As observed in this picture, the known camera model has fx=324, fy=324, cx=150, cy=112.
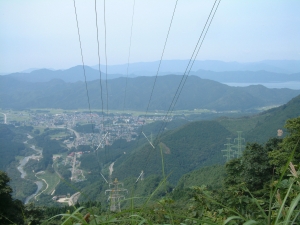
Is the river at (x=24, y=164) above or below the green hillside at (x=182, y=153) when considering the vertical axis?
below

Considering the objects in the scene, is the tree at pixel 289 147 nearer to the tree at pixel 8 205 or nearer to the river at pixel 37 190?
the tree at pixel 8 205

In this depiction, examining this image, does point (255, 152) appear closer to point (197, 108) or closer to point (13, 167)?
point (13, 167)

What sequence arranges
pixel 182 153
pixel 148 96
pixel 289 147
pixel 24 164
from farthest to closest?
pixel 148 96 < pixel 24 164 < pixel 182 153 < pixel 289 147

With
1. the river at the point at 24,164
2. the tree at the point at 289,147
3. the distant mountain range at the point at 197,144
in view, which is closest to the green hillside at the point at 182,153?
the distant mountain range at the point at 197,144

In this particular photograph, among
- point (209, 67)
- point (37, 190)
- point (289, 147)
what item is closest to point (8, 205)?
point (289, 147)

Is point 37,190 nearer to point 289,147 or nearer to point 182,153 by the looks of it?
point 182,153

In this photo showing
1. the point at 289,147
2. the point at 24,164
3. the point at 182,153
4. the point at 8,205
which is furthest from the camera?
the point at 24,164

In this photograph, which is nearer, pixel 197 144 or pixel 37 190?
pixel 37 190

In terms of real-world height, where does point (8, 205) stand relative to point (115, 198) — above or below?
below
